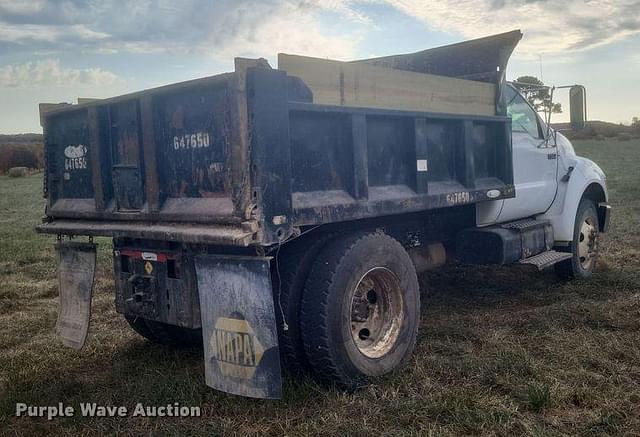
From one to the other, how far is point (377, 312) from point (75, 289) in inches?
86.1

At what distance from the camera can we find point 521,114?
20.3ft

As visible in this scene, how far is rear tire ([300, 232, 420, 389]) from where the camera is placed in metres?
3.64

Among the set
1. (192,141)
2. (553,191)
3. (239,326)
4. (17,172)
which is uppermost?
(17,172)

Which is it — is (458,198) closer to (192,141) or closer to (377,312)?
(377,312)

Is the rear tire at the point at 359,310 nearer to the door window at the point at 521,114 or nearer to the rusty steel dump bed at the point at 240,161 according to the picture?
the rusty steel dump bed at the point at 240,161

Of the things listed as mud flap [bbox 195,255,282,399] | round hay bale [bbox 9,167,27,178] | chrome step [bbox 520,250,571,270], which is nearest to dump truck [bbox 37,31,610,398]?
mud flap [bbox 195,255,282,399]

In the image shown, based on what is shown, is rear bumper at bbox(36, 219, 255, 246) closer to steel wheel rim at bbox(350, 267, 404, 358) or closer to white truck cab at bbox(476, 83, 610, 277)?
steel wheel rim at bbox(350, 267, 404, 358)

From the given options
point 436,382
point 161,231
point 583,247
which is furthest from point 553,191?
point 161,231

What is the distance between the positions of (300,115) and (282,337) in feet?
4.30

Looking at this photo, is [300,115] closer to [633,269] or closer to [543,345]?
[543,345]

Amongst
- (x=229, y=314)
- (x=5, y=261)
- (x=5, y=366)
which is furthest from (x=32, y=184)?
(x=229, y=314)

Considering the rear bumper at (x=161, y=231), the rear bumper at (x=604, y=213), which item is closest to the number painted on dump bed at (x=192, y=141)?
the rear bumper at (x=161, y=231)

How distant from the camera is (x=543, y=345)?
14.8 ft

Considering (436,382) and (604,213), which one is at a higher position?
(604,213)
